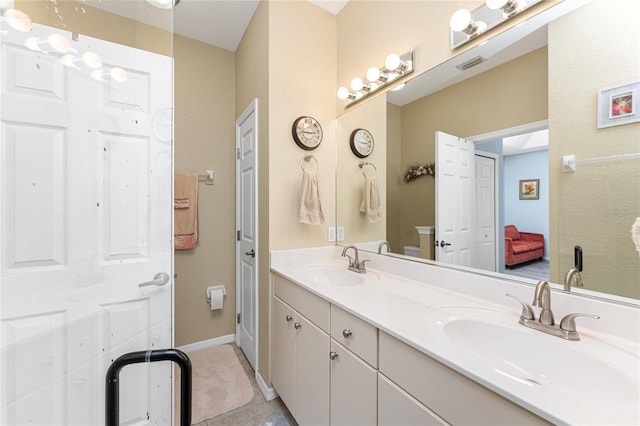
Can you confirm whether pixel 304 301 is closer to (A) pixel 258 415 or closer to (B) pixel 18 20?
(A) pixel 258 415

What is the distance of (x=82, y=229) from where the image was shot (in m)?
1.09

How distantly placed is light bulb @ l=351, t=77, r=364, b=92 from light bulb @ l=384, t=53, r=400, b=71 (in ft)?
0.81

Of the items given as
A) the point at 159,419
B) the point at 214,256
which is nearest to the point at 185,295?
the point at 214,256

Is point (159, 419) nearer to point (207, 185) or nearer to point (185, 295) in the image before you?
point (185, 295)

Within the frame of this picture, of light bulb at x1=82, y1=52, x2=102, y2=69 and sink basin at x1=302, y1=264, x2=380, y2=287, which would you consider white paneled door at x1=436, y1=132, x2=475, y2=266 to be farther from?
light bulb at x1=82, y1=52, x2=102, y2=69

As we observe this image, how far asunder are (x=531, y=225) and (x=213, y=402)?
2.10m

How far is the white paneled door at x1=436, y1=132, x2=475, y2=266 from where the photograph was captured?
125cm

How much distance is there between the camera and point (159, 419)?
4.17 ft

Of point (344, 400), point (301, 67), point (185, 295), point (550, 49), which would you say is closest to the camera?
point (550, 49)

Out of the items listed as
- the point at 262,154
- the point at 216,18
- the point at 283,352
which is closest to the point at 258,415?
the point at 283,352

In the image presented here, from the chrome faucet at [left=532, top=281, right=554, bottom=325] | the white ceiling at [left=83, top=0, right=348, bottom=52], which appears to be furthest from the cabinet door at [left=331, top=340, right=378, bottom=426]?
the white ceiling at [left=83, top=0, right=348, bottom=52]

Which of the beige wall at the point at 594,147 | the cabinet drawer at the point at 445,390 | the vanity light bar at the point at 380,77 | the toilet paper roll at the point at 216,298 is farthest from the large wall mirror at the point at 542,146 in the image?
the toilet paper roll at the point at 216,298

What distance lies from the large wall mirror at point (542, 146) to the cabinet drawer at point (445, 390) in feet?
1.94

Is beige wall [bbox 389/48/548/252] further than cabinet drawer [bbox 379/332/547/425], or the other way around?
beige wall [bbox 389/48/548/252]
